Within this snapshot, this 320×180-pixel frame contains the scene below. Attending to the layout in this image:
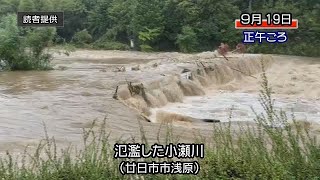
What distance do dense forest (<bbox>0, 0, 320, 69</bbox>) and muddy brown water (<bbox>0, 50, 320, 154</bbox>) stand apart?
371 centimetres

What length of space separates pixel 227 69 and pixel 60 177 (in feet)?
46.3

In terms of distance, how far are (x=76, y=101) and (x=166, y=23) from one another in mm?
22918

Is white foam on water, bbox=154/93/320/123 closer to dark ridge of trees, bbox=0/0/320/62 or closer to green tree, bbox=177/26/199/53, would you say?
dark ridge of trees, bbox=0/0/320/62

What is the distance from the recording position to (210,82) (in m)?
15.8

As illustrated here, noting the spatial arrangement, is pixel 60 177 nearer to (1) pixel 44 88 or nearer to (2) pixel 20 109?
(2) pixel 20 109

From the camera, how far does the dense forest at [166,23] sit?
76.7 ft

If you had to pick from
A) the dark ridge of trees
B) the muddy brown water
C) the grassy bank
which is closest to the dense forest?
the dark ridge of trees

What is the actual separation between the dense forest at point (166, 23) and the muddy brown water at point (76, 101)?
146 inches

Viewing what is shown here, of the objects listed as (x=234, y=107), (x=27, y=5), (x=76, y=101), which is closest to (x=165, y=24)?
(x=27, y=5)

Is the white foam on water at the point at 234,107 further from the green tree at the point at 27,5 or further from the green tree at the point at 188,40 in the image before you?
the green tree at the point at 27,5

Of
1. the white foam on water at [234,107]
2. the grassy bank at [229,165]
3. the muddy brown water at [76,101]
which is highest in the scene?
the grassy bank at [229,165]

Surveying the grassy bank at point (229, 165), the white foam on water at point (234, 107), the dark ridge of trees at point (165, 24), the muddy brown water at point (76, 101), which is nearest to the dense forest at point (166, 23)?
the dark ridge of trees at point (165, 24)

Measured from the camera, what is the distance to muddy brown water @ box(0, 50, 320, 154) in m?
6.79

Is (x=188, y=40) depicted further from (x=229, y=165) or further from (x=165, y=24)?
(x=229, y=165)
